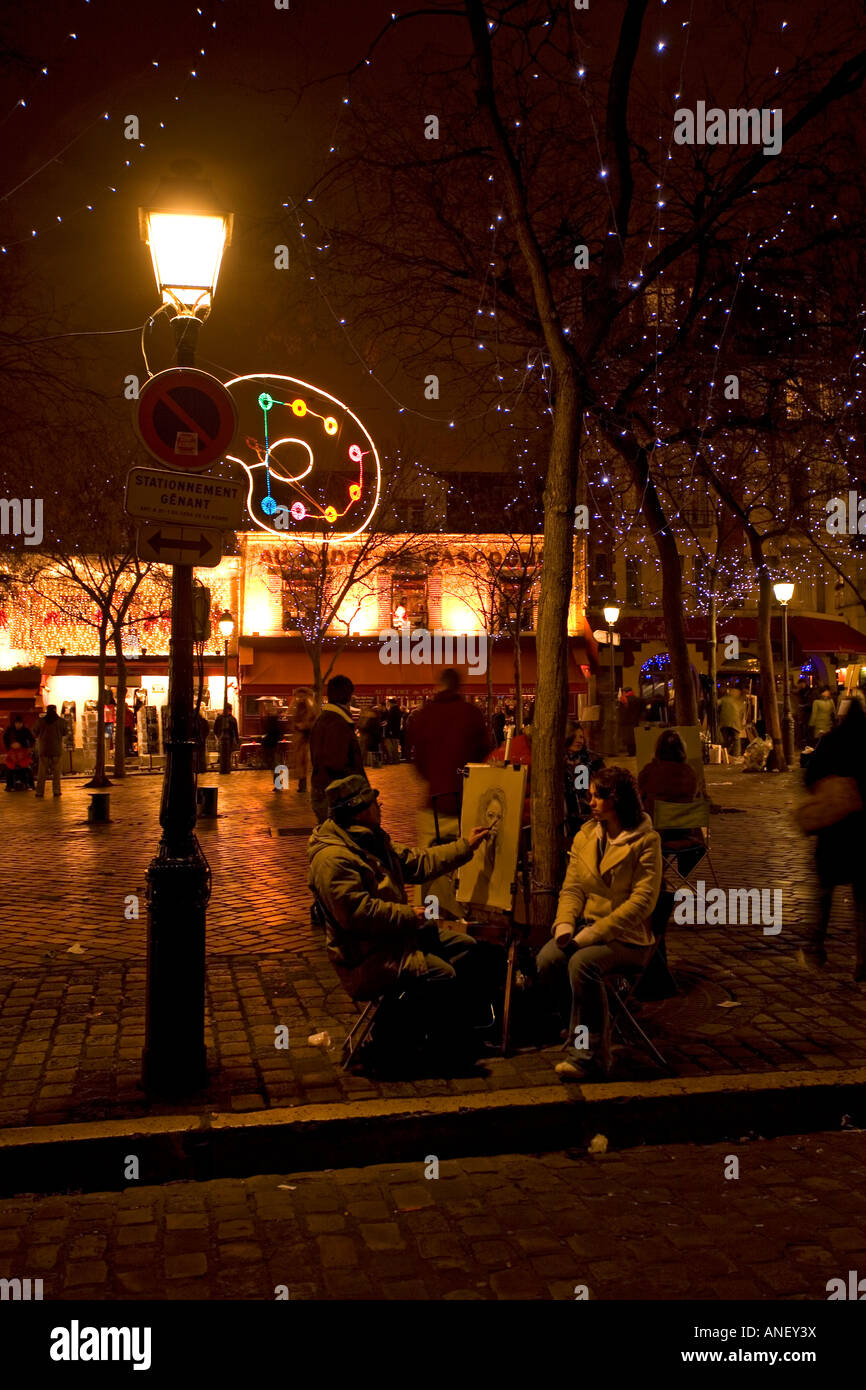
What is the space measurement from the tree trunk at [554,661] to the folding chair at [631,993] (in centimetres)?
83

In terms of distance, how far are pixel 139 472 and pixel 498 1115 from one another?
3.20m

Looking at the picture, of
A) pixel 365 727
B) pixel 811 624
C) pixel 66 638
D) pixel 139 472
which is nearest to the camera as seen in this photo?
pixel 139 472

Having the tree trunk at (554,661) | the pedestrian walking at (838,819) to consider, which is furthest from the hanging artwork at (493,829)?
the pedestrian walking at (838,819)

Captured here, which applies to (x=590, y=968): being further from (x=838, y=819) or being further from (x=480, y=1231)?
(x=838, y=819)

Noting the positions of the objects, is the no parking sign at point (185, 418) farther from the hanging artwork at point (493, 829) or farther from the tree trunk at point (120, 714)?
the tree trunk at point (120, 714)

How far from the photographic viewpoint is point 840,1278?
348cm

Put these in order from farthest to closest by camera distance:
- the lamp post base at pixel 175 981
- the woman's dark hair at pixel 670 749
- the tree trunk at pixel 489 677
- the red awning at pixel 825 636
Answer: the red awning at pixel 825 636, the tree trunk at pixel 489 677, the woman's dark hair at pixel 670 749, the lamp post base at pixel 175 981

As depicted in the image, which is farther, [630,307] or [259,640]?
[259,640]

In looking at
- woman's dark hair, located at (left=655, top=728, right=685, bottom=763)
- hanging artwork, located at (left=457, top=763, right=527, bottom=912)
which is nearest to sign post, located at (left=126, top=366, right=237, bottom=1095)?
hanging artwork, located at (left=457, top=763, right=527, bottom=912)

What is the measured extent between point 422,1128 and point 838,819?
3.66 metres

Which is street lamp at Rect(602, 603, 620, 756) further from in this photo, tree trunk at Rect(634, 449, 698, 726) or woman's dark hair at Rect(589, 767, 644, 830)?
woman's dark hair at Rect(589, 767, 644, 830)

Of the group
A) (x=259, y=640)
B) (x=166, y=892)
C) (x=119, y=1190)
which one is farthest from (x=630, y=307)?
(x=259, y=640)

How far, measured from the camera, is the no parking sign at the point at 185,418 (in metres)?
5.22
